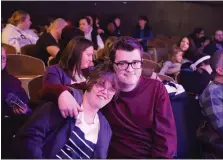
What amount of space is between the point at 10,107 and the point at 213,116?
0.95 meters

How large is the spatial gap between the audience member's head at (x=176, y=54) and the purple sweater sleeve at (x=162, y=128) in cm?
135

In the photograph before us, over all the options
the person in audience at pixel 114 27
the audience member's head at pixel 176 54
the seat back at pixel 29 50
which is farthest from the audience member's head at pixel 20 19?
the audience member's head at pixel 176 54

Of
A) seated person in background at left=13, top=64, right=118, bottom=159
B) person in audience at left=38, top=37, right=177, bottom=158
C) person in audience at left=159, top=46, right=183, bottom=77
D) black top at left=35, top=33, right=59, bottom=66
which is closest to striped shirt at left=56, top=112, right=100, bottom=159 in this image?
seated person in background at left=13, top=64, right=118, bottom=159

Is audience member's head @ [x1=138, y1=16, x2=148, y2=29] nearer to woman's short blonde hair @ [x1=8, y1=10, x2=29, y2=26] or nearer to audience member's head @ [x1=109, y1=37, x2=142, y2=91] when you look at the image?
woman's short blonde hair @ [x1=8, y1=10, x2=29, y2=26]

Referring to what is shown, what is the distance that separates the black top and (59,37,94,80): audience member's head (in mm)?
595

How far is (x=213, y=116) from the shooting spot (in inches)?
64.7

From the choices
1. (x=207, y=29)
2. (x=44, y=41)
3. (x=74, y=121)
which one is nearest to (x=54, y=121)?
(x=74, y=121)

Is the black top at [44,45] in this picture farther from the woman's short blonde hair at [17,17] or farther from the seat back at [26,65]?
the woman's short blonde hair at [17,17]

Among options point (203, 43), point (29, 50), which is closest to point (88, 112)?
point (29, 50)

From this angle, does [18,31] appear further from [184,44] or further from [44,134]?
[44,134]

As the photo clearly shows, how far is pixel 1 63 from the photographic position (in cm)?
163

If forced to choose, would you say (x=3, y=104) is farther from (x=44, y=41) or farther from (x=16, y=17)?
(x=16, y=17)

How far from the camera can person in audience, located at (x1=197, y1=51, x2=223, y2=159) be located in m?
1.64

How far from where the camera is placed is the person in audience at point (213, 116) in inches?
64.4
